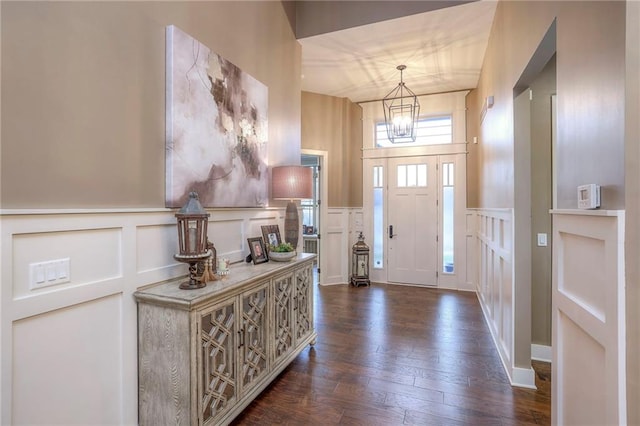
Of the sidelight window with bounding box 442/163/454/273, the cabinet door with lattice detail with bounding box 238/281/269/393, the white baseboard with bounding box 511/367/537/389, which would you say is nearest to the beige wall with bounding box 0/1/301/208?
the cabinet door with lattice detail with bounding box 238/281/269/393

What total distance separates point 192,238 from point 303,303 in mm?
1358

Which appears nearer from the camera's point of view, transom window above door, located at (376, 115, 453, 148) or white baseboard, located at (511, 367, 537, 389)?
white baseboard, located at (511, 367, 537, 389)

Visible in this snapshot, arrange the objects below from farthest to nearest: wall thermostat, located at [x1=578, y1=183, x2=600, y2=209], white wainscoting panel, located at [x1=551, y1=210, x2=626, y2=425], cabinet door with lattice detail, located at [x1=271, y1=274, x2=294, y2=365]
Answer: cabinet door with lattice detail, located at [x1=271, y1=274, x2=294, y2=365]
wall thermostat, located at [x1=578, y1=183, x2=600, y2=209]
white wainscoting panel, located at [x1=551, y1=210, x2=626, y2=425]

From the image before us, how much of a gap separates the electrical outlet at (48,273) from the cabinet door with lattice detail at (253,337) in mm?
905

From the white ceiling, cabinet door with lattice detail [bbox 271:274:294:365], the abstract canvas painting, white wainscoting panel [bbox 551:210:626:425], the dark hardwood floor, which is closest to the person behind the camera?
white wainscoting panel [bbox 551:210:626:425]

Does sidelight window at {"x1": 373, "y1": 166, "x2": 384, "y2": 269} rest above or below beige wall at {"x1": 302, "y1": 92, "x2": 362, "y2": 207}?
below

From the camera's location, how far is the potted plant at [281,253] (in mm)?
2631

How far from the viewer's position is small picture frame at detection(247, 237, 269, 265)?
2545 mm

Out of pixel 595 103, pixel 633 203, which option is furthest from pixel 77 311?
pixel 595 103

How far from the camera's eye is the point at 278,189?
2916mm

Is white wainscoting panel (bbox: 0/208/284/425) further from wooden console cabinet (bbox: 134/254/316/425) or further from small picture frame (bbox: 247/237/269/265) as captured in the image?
small picture frame (bbox: 247/237/269/265)

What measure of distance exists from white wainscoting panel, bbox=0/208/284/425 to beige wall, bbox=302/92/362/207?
3.79m

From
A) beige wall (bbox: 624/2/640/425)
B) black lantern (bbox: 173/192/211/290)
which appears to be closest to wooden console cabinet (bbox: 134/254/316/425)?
black lantern (bbox: 173/192/211/290)

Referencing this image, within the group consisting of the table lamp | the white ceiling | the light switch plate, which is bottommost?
the light switch plate
